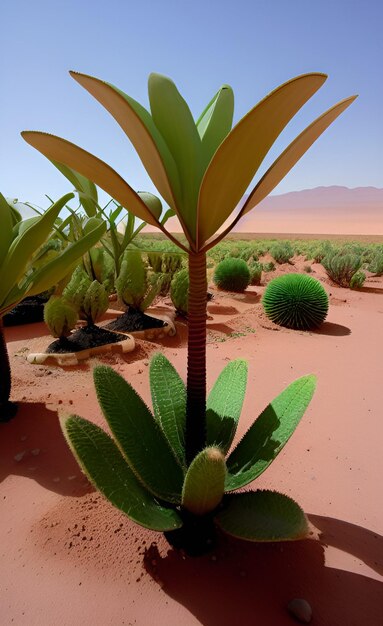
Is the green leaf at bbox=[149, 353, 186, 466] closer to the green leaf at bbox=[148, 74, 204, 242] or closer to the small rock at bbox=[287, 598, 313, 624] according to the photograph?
the small rock at bbox=[287, 598, 313, 624]

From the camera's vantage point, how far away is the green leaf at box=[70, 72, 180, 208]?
1070mm

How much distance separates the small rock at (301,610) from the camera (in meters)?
1.31

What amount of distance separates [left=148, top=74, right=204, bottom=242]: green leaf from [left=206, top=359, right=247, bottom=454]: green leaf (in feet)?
2.47

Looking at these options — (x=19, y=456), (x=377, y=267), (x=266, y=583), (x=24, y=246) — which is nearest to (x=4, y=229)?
(x=24, y=246)

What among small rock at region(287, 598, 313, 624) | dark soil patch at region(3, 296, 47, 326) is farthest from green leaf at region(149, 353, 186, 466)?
dark soil patch at region(3, 296, 47, 326)

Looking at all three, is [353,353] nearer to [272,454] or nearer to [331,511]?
[331,511]

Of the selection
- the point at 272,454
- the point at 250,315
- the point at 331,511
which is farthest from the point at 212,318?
the point at 272,454

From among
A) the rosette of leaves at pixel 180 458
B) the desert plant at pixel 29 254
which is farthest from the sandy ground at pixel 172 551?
the desert plant at pixel 29 254

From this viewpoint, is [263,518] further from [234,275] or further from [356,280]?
[356,280]

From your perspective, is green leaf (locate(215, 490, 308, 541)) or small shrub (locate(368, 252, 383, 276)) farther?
small shrub (locate(368, 252, 383, 276))

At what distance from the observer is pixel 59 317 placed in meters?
4.05

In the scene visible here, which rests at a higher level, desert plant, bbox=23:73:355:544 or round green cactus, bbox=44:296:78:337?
desert plant, bbox=23:73:355:544

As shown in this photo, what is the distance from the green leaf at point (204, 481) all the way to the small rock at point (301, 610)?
41cm

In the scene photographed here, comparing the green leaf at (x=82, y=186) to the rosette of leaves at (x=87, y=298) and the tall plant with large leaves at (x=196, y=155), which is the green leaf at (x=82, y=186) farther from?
the tall plant with large leaves at (x=196, y=155)
